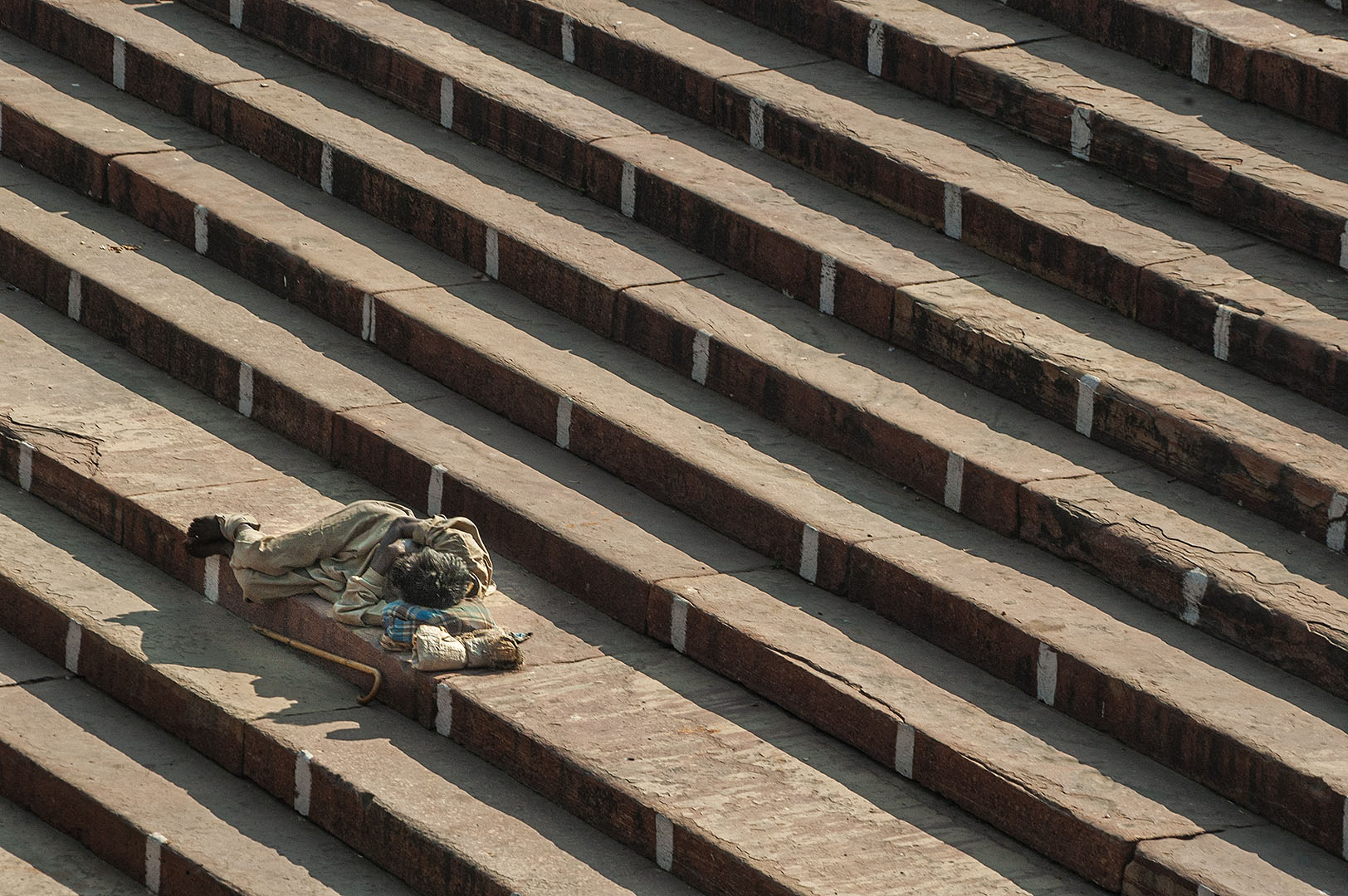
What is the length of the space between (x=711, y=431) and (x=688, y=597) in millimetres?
910

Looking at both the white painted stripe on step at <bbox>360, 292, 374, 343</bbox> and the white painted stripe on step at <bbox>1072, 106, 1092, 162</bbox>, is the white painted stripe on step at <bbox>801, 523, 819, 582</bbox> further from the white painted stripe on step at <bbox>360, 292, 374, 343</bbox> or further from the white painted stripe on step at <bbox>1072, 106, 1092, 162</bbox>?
the white painted stripe on step at <bbox>1072, 106, 1092, 162</bbox>

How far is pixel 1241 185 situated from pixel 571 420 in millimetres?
2621

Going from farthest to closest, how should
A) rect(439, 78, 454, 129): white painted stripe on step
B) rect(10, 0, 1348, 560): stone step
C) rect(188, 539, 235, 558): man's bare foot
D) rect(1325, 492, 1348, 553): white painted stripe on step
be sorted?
1. rect(439, 78, 454, 129): white painted stripe on step
2. rect(188, 539, 235, 558): man's bare foot
3. rect(10, 0, 1348, 560): stone step
4. rect(1325, 492, 1348, 553): white painted stripe on step

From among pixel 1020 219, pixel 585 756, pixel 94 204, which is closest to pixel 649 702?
pixel 585 756

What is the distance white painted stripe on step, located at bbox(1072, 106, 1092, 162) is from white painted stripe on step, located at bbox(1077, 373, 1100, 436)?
4.88 ft

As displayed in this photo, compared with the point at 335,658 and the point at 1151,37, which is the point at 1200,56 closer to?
the point at 1151,37

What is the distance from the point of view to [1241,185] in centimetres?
798

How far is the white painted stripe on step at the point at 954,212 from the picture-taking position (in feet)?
27.2

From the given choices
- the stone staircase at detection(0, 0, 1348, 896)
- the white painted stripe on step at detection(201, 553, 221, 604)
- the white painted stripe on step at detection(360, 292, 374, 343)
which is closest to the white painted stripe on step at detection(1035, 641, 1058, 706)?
the stone staircase at detection(0, 0, 1348, 896)

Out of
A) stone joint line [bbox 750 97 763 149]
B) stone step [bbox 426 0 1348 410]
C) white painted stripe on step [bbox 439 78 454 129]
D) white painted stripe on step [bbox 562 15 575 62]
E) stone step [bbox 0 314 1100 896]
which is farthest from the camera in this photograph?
white painted stripe on step [bbox 562 15 575 62]

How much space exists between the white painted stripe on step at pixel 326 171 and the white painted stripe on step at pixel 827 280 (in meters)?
2.33

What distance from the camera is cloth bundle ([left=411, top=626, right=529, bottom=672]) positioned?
6781mm

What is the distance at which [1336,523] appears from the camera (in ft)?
22.4

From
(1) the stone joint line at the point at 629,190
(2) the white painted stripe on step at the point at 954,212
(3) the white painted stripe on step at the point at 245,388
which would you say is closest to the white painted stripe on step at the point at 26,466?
(3) the white painted stripe on step at the point at 245,388
